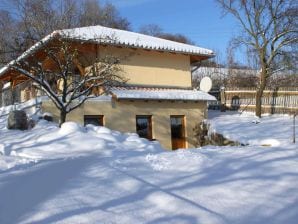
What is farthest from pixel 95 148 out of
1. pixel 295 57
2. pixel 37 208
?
pixel 295 57

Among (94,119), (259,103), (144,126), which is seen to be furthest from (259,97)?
(94,119)

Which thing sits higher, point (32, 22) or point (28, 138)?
point (32, 22)

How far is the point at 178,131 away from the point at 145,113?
7.11 feet

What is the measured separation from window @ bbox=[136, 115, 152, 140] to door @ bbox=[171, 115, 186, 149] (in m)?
1.28

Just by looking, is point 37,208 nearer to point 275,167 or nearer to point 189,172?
point 189,172

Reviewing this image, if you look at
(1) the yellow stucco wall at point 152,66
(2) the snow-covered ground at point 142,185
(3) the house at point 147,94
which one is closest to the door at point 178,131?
(3) the house at point 147,94

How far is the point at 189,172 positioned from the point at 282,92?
59.4ft

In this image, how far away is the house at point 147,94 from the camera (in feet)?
54.8

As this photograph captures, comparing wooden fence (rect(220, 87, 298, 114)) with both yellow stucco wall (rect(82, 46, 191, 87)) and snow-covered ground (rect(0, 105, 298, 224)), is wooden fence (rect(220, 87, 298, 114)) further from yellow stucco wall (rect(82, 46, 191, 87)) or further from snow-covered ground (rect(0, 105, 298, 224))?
snow-covered ground (rect(0, 105, 298, 224))

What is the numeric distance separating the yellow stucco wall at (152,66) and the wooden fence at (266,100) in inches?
212

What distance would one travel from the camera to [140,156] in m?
7.89

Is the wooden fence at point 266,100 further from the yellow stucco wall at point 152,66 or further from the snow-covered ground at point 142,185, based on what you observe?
the snow-covered ground at point 142,185

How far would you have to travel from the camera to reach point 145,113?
18.0m

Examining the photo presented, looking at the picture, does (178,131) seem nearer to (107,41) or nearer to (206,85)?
(206,85)
